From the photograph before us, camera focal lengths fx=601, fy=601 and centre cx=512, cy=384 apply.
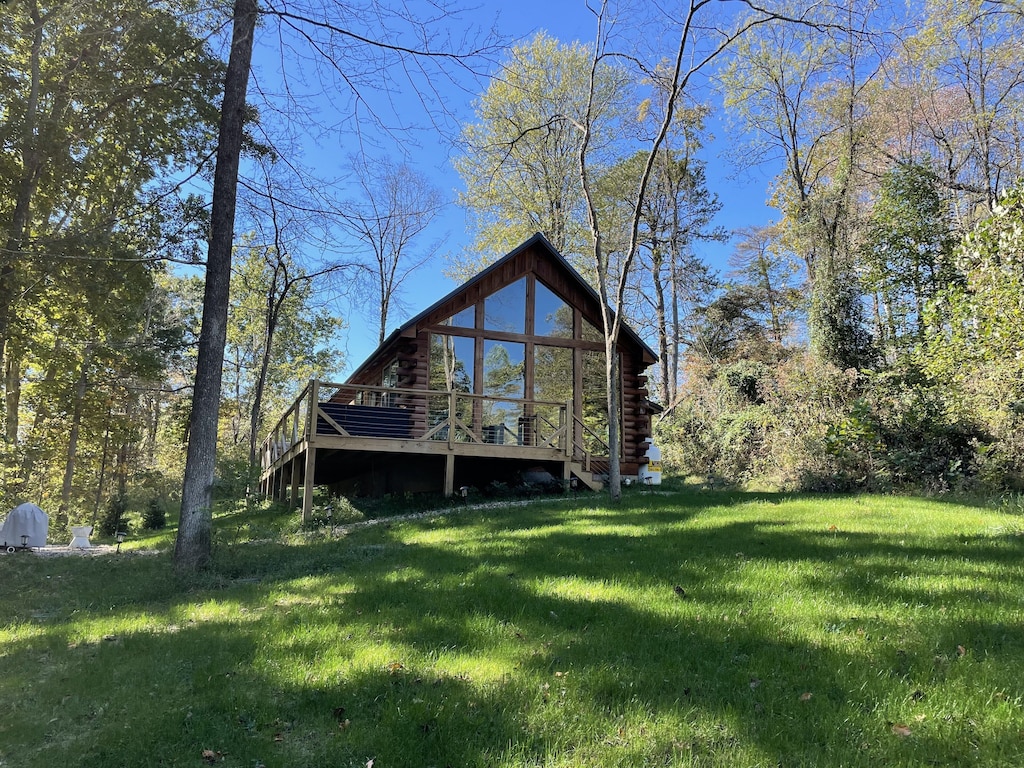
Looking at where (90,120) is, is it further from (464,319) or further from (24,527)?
(24,527)

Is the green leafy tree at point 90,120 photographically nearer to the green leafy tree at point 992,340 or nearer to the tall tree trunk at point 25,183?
the tall tree trunk at point 25,183

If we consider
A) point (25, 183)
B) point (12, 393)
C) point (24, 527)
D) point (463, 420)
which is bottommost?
point (24, 527)

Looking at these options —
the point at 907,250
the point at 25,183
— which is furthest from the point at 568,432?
the point at 25,183

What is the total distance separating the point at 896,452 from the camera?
11.0 meters

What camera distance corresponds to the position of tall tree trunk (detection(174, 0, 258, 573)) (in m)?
7.54

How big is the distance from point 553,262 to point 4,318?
1135 centimetres

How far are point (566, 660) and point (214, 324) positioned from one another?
6.35m

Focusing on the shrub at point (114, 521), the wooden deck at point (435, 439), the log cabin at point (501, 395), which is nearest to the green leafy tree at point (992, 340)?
the log cabin at point (501, 395)

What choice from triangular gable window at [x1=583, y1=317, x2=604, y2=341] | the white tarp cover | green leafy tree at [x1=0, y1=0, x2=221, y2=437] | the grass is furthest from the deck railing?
the grass

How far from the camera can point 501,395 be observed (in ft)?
47.5

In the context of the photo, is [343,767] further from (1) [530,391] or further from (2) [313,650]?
(1) [530,391]

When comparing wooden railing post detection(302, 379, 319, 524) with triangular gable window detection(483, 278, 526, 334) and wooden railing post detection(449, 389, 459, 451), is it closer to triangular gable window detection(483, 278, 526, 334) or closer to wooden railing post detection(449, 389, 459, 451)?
wooden railing post detection(449, 389, 459, 451)

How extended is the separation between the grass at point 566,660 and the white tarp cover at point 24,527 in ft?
30.9

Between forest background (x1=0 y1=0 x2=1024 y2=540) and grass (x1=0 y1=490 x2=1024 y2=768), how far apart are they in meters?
4.54
